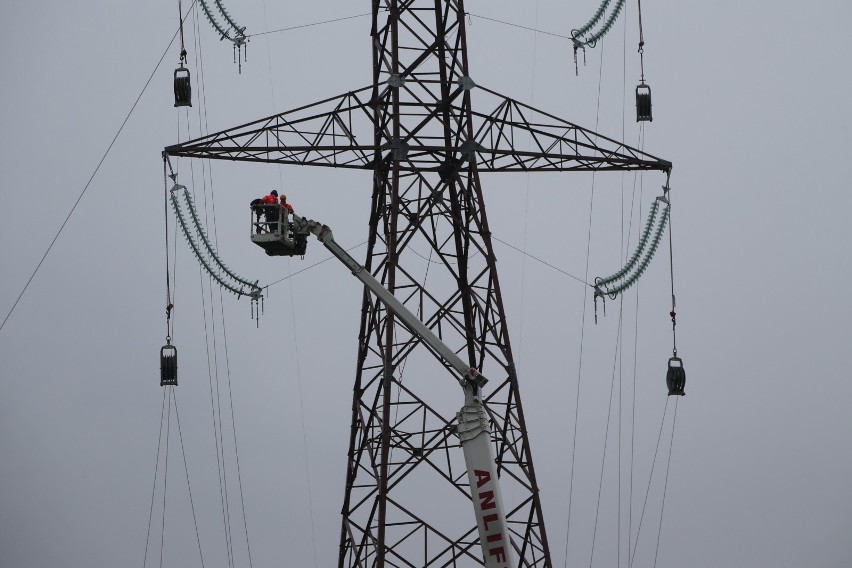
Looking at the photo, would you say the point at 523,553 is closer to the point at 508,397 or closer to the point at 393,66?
the point at 508,397

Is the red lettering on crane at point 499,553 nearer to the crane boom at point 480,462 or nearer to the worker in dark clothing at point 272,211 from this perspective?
the crane boom at point 480,462

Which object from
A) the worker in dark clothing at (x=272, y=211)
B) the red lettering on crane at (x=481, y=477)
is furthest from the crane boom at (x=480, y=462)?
the worker in dark clothing at (x=272, y=211)

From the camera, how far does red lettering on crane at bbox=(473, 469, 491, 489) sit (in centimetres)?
4188

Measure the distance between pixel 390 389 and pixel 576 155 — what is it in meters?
7.52

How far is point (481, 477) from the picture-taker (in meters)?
41.9

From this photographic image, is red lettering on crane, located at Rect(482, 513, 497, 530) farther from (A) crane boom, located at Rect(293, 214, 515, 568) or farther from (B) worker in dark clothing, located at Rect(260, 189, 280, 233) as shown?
(B) worker in dark clothing, located at Rect(260, 189, 280, 233)

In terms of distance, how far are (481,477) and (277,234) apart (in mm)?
6877

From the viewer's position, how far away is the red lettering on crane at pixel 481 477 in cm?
4188

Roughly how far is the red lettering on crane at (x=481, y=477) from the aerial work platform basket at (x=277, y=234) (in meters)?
6.36

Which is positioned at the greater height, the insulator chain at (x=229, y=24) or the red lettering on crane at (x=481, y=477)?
the insulator chain at (x=229, y=24)

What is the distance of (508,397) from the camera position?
48.4 metres

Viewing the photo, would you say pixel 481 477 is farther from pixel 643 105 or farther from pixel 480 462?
pixel 643 105

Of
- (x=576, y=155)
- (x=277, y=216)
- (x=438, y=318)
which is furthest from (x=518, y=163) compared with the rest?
(x=277, y=216)

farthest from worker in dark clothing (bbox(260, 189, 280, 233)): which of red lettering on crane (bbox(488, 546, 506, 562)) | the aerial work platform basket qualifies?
red lettering on crane (bbox(488, 546, 506, 562))
